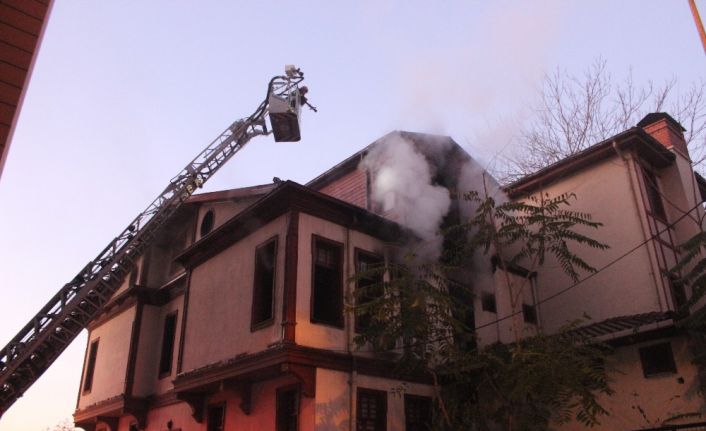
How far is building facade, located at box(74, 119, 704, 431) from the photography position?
41.4 feet

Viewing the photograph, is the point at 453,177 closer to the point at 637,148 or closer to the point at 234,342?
the point at 637,148

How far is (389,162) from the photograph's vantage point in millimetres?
16875

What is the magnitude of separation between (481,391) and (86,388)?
1593 cm

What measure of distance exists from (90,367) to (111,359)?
2.45 meters

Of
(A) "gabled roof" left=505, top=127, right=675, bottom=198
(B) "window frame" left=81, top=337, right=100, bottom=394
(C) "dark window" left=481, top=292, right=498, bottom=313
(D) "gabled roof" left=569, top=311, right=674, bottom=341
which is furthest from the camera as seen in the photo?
(B) "window frame" left=81, top=337, right=100, bottom=394

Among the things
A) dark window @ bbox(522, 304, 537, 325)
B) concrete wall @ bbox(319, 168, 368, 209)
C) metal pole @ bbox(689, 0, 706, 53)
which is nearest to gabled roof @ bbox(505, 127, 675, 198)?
dark window @ bbox(522, 304, 537, 325)

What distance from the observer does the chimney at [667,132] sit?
655 inches

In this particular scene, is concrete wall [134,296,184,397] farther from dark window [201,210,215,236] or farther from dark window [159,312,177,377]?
dark window [201,210,215,236]

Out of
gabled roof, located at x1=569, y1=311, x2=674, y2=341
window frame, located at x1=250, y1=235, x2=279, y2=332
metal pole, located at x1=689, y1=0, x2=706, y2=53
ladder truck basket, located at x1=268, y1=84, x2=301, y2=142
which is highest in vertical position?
ladder truck basket, located at x1=268, y1=84, x2=301, y2=142

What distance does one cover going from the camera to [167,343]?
19.0 meters

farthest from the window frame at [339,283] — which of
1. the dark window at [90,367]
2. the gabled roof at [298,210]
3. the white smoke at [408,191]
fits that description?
the dark window at [90,367]

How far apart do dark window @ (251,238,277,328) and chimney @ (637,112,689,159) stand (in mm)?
11500

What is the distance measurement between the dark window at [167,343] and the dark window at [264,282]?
631 centimetres

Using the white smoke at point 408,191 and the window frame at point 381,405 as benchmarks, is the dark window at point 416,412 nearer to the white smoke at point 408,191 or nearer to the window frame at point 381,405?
the window frame at point 381,405
